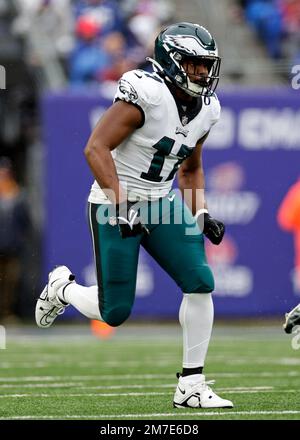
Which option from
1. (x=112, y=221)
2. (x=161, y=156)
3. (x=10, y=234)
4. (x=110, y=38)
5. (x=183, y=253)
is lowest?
(x=10, y=234)

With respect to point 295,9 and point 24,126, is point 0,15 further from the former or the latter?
point 295,9

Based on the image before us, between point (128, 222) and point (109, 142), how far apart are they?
1.07 ft

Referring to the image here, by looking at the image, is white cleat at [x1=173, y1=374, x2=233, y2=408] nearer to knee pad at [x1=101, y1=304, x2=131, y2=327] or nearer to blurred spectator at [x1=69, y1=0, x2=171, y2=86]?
knee pad at [x1=101, y1=304, x2=131, y2=327]

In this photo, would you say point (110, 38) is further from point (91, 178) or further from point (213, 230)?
point (213, 230)

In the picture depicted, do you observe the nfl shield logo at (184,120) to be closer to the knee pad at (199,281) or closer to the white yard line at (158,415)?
the knee pad at (199,281)

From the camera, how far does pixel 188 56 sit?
4.86m

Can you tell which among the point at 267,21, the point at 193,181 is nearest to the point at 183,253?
the point at 193,181

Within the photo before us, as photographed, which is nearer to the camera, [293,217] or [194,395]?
[194,395]

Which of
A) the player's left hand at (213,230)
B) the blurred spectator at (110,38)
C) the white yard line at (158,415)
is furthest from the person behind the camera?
the blurred spectator at (110,38)

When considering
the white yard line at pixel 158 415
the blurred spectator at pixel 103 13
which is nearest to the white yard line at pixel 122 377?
the white yard line at pixel 158 415

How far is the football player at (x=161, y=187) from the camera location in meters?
4.76

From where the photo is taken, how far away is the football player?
187 inches

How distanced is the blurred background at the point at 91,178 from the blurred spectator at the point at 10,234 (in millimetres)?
11
